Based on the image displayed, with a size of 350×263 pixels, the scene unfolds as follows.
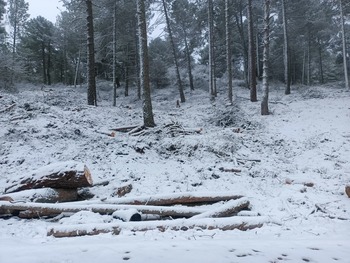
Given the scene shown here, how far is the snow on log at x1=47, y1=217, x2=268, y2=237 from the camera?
14.0ft

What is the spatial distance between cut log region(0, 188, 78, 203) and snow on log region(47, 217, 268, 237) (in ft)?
5.14

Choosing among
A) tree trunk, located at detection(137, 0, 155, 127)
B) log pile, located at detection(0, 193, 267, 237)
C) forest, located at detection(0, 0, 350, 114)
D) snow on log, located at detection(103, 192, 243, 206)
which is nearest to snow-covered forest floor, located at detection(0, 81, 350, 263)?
log pile, located at detection(0, 193, 267, 237)

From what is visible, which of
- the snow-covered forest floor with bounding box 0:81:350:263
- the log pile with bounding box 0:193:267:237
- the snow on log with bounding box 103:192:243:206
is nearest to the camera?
the snow-covered forest floor with bounding box 0:81:350:263

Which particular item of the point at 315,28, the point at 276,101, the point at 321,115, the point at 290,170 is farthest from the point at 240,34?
the point at 290,170

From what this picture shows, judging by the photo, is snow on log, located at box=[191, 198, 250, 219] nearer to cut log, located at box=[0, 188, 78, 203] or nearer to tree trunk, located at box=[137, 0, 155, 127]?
cut log, located at box=[0, 188, 78, 203]

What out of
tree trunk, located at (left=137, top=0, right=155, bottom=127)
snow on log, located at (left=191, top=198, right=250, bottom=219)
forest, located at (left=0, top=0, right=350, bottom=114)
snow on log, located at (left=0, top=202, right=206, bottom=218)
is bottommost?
snow on log, located at (left=191, top=198, right=250, bottom=219)

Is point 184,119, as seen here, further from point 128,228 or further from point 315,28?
point 315,28

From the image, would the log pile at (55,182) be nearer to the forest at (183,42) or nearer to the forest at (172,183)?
the forest at (172,183)

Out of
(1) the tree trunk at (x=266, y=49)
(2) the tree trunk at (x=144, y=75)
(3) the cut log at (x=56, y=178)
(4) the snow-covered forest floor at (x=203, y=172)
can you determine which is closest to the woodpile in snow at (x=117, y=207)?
(3) the cut log at (x=56, y=178)

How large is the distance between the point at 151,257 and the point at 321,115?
13.9m

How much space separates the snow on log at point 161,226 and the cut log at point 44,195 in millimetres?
1565

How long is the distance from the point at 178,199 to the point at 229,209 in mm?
1156

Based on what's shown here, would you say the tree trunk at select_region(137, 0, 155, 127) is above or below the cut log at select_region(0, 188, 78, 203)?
above

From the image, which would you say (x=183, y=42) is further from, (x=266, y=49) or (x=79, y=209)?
(x=79, y=209)
